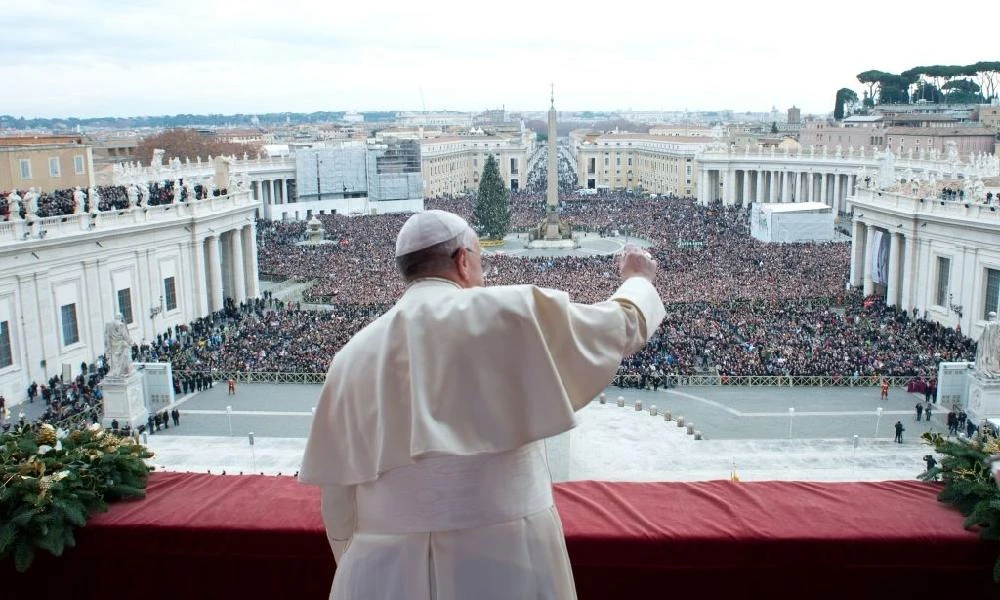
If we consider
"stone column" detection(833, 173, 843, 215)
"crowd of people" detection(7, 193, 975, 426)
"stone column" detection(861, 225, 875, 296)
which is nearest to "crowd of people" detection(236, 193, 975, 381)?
"crowd of people" detection(7, 193, 975, 426)

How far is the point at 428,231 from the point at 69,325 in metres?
30.1

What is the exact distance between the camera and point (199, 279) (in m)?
37.4

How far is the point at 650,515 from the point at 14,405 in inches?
1048

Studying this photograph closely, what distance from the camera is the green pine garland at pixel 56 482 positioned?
171 inches

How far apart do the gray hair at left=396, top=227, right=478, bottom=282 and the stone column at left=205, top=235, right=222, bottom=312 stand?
37.6 metres

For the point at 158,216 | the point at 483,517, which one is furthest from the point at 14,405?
the point at 483,517

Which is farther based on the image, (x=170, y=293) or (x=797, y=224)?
(x=797, y=224)

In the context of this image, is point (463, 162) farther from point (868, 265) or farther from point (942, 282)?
point (942, 282)

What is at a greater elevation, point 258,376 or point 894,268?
point 894,268

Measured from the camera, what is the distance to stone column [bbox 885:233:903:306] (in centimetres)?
3775

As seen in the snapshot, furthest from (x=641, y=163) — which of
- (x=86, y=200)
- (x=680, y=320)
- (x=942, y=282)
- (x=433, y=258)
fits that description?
(x=433, y=258)

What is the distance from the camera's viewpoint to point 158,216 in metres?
35.4

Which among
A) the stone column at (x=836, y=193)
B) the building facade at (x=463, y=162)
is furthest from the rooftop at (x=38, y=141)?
the stone column at (x=836, y=193)

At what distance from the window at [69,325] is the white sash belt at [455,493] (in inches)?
1166
